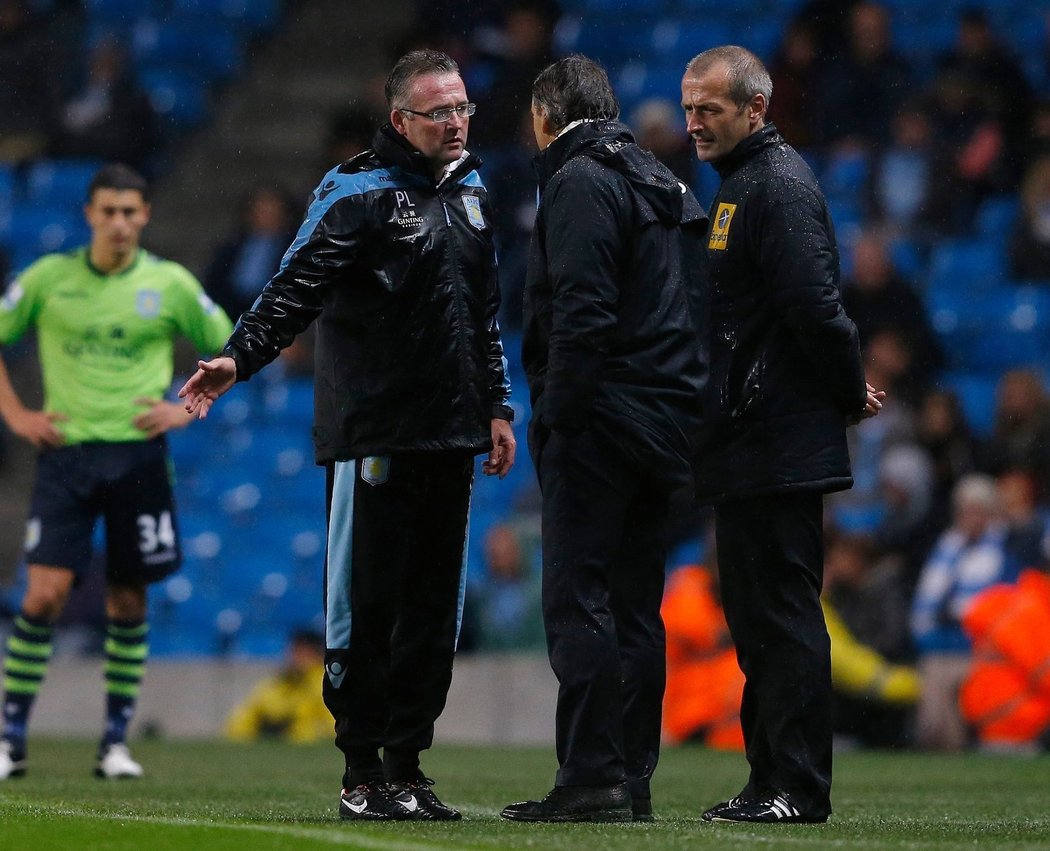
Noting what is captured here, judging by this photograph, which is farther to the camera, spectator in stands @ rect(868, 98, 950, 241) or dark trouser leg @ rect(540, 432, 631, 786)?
spectator in stands @ rect(868, 98, 950, 241)

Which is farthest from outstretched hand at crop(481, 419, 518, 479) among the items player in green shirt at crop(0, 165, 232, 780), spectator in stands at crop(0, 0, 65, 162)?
spectator in stands at crop(0, 0, 65, 162)

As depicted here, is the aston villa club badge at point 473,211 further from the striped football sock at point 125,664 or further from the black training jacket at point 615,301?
the striped football sock at point 125,664

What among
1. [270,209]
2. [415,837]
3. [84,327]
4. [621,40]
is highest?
[621,40]

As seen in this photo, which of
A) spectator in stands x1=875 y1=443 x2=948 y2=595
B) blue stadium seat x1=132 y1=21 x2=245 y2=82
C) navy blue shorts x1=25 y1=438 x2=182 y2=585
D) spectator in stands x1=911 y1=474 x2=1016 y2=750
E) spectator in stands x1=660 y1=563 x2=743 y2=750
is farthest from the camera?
blue stadium seat x1=132 y1=21 x2=245 y2=82

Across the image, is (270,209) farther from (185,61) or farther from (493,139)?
(185,61)

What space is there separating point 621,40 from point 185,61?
3979 millimetres

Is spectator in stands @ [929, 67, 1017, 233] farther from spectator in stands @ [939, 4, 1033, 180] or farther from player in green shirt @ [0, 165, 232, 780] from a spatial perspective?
player in green shirt @ [0, 165, 232, 780]

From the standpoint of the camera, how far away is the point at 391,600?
607cm

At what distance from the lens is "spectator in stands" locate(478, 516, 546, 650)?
40.1 ft

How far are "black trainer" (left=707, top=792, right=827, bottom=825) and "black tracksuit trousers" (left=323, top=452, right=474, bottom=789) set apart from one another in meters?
0.97

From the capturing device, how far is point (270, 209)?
1509 cm

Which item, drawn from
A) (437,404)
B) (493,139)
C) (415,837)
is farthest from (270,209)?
(415,837)

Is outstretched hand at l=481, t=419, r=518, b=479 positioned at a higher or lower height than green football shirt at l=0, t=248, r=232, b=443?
lower

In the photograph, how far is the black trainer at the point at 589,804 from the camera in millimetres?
5773
